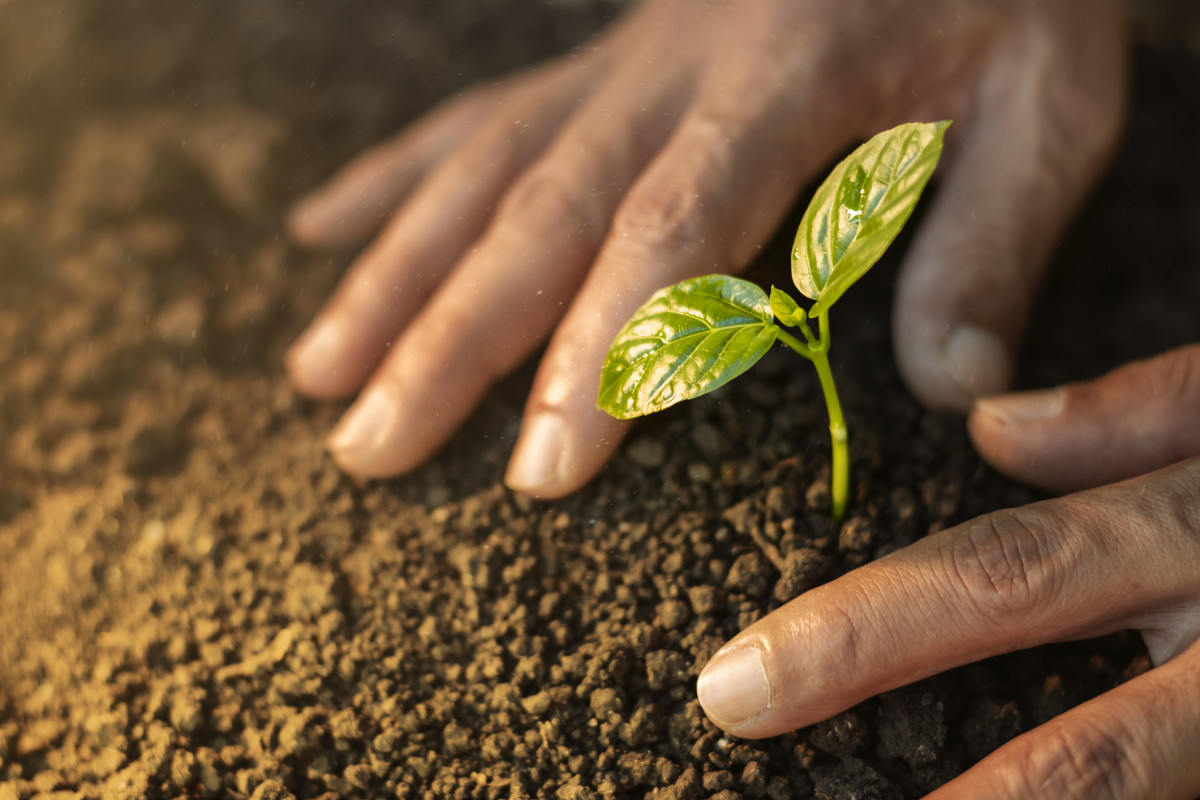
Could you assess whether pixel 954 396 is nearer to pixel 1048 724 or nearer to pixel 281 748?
pixel 1048 724

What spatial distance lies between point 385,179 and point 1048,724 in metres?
1.10

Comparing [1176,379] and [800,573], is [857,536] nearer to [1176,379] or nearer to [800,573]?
[800,573]

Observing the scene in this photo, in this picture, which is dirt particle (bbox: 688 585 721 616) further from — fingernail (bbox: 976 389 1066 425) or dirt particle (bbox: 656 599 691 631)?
fingernail (bbox: 976 389 1066 425)

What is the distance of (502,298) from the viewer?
96cm

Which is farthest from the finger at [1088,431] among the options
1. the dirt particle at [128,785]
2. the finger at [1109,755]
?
the dirt particle at [128,785]

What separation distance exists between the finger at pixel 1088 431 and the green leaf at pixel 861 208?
1.19ft

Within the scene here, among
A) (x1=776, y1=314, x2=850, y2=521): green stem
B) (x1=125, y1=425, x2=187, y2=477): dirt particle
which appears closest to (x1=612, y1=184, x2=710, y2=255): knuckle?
(x1=776, y1=314, x2=850, y2=521): green stem

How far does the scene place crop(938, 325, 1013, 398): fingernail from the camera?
96 centimetres

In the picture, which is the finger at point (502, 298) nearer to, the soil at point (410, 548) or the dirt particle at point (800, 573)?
the soil at point (410, 548)

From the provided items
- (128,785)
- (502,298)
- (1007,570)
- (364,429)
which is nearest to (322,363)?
(364,429)

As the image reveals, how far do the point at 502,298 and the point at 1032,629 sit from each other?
63 centimetres

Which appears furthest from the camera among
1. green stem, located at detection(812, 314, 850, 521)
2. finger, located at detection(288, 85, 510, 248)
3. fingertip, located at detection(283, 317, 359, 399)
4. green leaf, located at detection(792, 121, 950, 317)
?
finger, located at detection(288, 85, 510, 248)

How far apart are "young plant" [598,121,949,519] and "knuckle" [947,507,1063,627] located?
0.76ft

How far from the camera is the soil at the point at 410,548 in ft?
2.59
